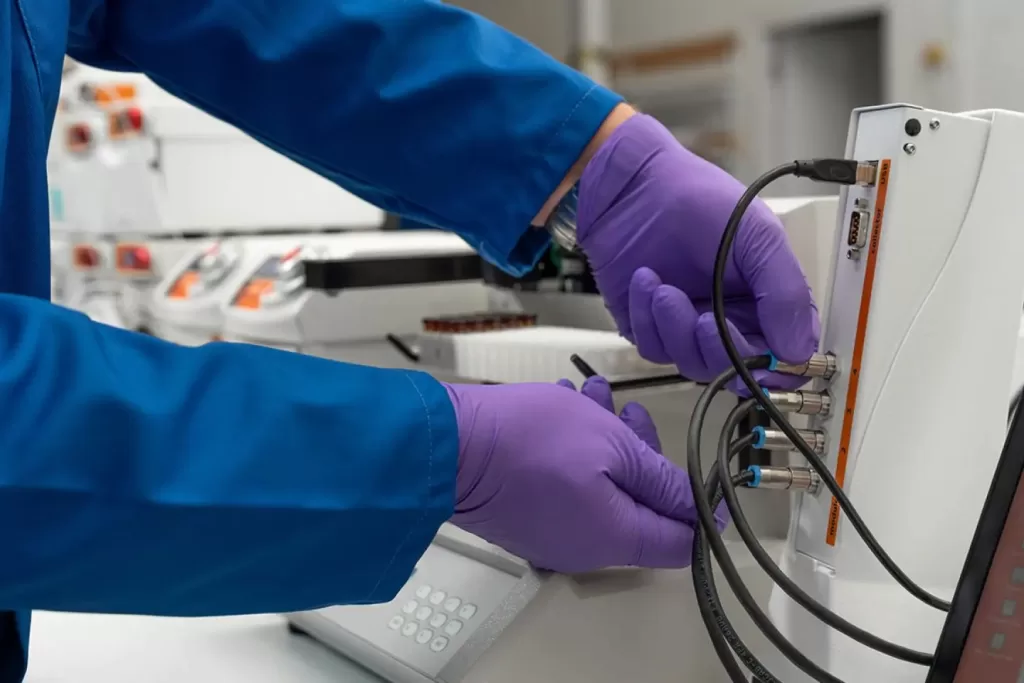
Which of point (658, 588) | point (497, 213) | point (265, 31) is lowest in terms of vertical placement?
point (658, 588)

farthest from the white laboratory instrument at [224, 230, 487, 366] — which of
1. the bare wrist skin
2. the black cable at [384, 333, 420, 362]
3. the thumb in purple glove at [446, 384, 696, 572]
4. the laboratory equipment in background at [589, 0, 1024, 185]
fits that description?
the laboratory equipment in background at [589, 0, 1024, 185]

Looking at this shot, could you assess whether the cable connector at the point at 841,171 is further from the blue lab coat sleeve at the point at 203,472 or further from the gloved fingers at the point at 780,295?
the blue lab coat sleeve at the point at 203,472

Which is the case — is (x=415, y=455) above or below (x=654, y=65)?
below

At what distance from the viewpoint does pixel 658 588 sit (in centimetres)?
72

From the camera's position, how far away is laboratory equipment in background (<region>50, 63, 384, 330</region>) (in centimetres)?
198

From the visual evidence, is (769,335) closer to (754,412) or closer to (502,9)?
(754,412)

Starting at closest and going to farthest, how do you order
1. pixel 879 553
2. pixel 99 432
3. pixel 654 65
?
pixel 99 432 < pixel 879 553 < pixel 654 65

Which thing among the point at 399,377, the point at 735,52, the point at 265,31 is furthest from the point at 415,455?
the point at 735,52

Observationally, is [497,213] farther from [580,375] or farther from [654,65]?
[654,65]

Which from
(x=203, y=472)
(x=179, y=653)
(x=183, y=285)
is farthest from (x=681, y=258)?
(x=183, y=285)

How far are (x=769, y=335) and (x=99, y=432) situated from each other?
1.53 ft

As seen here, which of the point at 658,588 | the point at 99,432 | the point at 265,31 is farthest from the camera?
the point at 265,31

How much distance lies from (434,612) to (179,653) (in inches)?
10.4

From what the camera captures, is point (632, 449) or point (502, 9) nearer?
point (632, 449)
